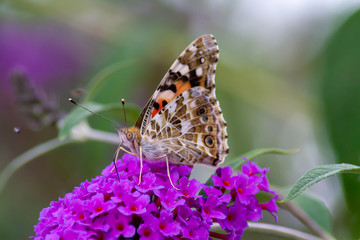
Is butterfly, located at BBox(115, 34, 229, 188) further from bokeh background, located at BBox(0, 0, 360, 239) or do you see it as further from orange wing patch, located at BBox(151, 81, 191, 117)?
bokeh background, located at BBox(0, 0, 360, 239)

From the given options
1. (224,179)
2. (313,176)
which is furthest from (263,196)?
(313,176)

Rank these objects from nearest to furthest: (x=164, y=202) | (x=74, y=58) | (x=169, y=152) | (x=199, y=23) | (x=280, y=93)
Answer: (x=164, y=202) < (x=169, y=152) < (x=280, y=93) < (x=199, y=23) < (x=74, y=58)

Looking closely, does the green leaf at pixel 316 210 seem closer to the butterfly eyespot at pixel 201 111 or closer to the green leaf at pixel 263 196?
the green leaf at pixel 263 196

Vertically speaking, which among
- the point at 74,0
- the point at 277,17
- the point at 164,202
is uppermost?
the point at 74,0

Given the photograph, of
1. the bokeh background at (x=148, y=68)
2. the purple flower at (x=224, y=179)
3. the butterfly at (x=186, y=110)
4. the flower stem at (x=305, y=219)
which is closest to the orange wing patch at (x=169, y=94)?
the butterfly at (x=186, y=110)

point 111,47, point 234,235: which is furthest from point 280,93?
point 234,235

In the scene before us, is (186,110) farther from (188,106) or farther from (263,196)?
(263,196)

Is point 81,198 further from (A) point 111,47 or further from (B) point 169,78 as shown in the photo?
(A) point 111,47
